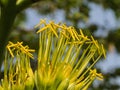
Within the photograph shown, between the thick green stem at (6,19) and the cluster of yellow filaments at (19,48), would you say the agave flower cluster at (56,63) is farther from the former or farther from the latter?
the thick green stem at (6,19)

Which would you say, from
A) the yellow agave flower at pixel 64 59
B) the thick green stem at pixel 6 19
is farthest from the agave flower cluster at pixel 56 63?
the thick green stem at pixel 6 19

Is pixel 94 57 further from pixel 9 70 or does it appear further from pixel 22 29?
pixel 22 29

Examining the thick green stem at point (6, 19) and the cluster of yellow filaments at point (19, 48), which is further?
the thick green stem at point (6, 19)

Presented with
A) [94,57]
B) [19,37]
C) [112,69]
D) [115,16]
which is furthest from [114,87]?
[94,57]

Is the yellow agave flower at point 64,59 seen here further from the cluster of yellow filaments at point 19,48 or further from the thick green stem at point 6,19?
the thick green stem at point 6,19

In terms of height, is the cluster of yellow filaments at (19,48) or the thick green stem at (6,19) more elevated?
the thick green stem at (6,19)

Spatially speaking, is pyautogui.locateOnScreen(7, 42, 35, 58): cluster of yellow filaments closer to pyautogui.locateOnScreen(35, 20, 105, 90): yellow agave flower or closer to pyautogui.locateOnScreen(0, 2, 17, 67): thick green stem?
pyautogui.locateOnScreen(35, 20, 105, 90): yellow agave flower

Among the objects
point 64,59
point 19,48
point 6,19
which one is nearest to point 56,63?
point 64,59
